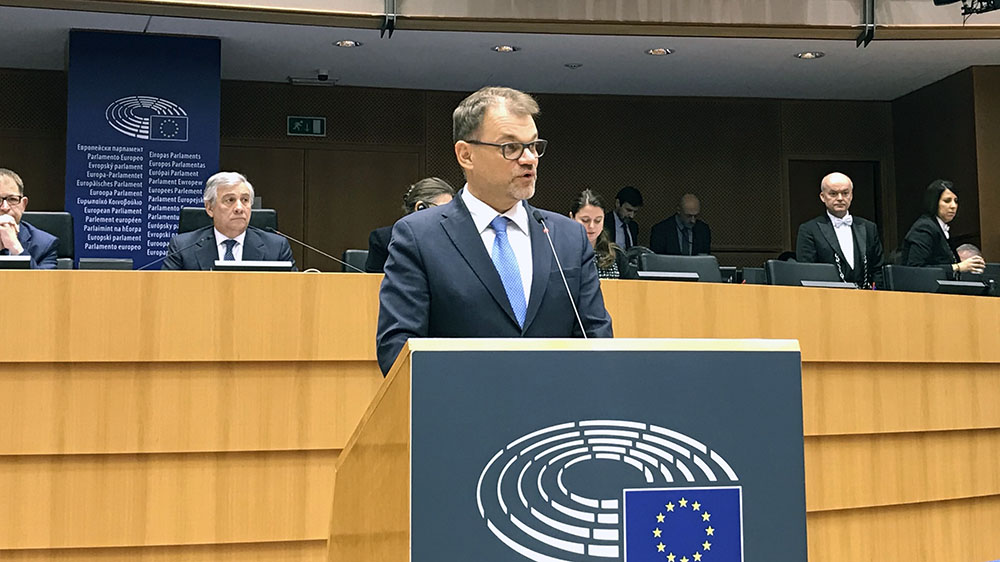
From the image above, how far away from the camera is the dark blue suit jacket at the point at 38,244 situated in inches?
173

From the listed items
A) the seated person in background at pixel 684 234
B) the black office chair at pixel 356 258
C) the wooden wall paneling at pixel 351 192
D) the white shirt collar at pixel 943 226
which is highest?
the wooden wall paneling at pixel 351 192

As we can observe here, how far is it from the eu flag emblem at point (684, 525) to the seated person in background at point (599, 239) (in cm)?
342

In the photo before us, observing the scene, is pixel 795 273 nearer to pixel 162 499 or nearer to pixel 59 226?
pixel 162 499

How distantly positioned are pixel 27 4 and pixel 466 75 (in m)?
3.37

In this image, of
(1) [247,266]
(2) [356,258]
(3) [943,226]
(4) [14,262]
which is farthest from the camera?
(3) [943,226]

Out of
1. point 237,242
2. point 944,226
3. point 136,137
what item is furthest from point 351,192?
point 944,226

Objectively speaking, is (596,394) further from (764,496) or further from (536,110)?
(536,110)

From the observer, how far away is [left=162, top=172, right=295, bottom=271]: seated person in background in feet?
14.4

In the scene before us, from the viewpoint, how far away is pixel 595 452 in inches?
58.0

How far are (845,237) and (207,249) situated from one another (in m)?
3.24

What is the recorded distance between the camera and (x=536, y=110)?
2.16 meters

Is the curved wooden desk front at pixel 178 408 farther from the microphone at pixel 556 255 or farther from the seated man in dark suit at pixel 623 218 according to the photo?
the seated man in dark suit at pixel 623 218

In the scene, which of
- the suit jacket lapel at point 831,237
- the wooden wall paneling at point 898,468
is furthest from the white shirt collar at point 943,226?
the wooden wall paneling at point 898,468

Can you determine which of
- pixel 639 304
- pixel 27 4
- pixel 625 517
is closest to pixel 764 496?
pixel 625 517
